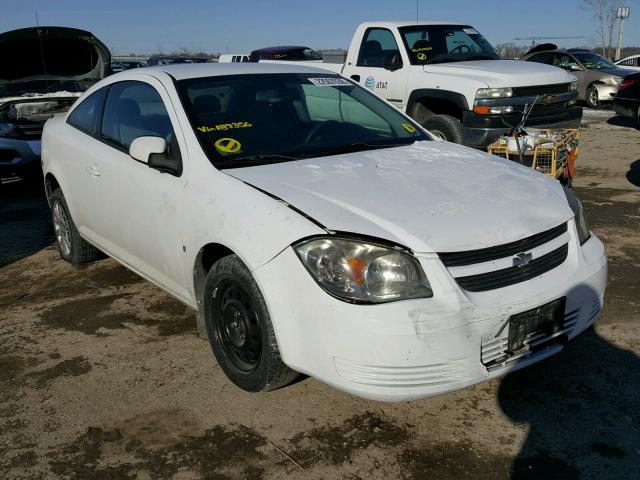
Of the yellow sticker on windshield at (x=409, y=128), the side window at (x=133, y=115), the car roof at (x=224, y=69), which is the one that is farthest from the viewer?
the yellow sticker on windshield at (x=409, y=128)

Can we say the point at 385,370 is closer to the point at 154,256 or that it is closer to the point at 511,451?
the point at 511,451

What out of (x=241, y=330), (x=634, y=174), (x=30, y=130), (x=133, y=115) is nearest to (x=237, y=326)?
(x=241, y=330)

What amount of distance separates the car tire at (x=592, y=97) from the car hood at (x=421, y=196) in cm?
1450

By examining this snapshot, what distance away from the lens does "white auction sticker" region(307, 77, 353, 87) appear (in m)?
4.41

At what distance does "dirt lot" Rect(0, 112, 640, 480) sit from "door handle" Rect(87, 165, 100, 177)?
941mm

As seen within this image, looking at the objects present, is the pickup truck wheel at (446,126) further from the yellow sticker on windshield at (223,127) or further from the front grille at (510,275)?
the front grille at (510,275)

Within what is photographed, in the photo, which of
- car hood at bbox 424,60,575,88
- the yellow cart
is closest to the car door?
the yellow cart

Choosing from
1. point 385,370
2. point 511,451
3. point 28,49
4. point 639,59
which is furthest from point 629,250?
point 639,59

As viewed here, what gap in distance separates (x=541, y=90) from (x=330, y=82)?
4520mm

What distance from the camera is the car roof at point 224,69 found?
4.09 metres

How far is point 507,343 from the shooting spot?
9.33ft

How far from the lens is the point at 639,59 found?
19000mm

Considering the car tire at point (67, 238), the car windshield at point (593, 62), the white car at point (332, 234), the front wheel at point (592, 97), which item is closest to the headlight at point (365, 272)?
Result: the white car at point (332, 234)

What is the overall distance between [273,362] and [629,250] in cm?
374
